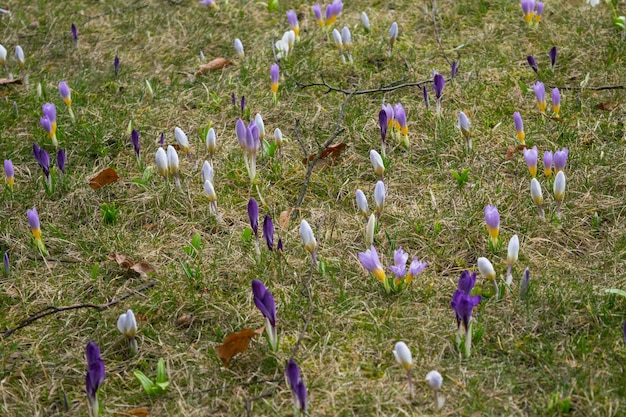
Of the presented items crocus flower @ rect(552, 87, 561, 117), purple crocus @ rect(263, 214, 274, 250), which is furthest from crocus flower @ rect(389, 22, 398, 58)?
purple crocus @ rect(263, 214, 274, 250)

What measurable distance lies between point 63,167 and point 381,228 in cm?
129

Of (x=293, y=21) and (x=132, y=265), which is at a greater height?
(x=293, y=21)

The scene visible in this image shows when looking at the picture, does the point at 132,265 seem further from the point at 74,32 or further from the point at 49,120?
the point at 74,32

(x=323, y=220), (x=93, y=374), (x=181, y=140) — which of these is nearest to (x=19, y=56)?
(x=181, y=140)

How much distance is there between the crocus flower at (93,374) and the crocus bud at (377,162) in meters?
1.32

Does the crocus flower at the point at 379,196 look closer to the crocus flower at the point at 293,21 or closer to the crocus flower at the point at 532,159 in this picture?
the crocus flower at the point at 532,159

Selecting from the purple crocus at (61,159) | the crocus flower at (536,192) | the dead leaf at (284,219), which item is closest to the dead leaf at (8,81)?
the purple crocus at (61,159)

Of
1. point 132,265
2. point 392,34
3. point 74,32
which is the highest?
point 392,34

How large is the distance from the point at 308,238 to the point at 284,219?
379mm

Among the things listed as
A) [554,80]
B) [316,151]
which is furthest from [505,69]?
[316,151]

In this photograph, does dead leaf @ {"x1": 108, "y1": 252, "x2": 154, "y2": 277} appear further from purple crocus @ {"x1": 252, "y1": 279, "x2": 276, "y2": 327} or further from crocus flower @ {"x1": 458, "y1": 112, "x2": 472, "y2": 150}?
crocus flower @ {"x1": 458, "y1": 112, "x2": 472, "y2": 150}

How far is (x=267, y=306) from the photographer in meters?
2.20

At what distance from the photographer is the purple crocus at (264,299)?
2156 millimetres

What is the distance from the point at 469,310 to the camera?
7.06 feet
